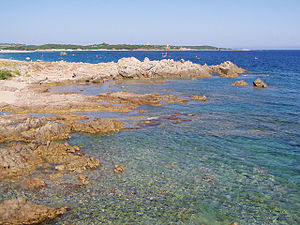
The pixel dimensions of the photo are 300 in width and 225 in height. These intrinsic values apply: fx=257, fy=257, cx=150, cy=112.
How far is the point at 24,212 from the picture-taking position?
12.9 m

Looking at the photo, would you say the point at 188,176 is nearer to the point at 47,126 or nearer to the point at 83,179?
the point at 83,179

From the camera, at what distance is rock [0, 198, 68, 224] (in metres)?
12.6

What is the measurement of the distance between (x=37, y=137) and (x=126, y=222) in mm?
14073

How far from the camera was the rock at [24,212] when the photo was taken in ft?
41.4

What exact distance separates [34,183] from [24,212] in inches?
133

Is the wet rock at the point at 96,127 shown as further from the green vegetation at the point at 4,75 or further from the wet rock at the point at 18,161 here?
the green vegetation at the point at 4,75

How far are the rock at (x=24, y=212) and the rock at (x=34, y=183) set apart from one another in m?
2.45

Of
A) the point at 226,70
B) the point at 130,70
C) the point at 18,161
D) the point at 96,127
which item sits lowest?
the point at 18,161

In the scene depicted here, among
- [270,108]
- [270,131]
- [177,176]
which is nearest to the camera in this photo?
Result: [177,176]

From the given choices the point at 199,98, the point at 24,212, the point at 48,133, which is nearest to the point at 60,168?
the point at 24,212

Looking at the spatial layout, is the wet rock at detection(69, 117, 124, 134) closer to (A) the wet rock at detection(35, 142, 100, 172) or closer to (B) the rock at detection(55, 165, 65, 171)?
(A) the wet rock at detection(35, 142, 100, 172)

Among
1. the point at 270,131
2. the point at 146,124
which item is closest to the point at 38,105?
A: the point at 146,124

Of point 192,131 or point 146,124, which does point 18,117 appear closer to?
point 146,124

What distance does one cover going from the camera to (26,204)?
13.2 meters
